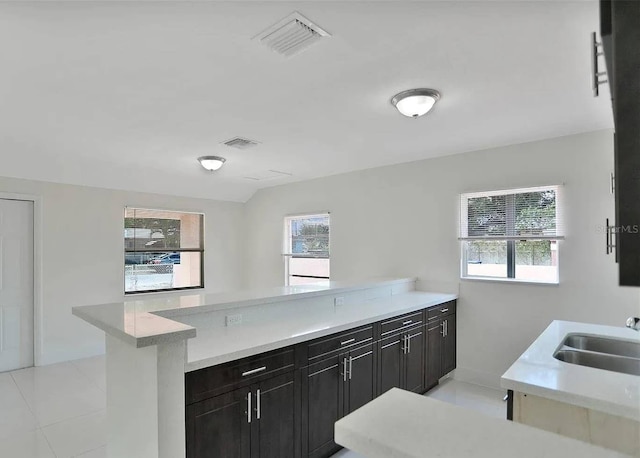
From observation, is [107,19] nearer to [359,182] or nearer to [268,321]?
[268,321]

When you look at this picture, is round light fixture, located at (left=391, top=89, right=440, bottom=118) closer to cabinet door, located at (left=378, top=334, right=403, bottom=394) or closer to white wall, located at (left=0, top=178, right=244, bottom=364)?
cabinet door, located at (left=378, top=334, right=403, bottom=394)

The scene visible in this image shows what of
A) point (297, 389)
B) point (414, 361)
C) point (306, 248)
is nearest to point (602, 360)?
point (414, 361)

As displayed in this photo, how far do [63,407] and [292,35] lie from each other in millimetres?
3869

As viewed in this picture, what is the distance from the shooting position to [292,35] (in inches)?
75.2

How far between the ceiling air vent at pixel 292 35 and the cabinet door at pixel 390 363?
2.36 metres

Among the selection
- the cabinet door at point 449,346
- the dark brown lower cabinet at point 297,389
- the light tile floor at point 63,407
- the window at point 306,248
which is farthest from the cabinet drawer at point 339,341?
the window at point 306,248

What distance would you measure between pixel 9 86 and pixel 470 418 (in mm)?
3213

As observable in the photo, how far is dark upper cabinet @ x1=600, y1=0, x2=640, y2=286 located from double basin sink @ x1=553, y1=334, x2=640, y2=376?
6.48ft

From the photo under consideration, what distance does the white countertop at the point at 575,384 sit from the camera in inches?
56.8

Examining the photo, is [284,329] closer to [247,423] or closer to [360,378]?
[247,423]

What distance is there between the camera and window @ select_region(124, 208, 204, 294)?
5.61 meters

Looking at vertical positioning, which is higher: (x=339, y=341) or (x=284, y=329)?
(x=284, y=329)

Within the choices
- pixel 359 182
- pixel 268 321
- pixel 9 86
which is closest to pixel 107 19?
pixel 9 86

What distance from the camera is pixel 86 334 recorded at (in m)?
5.02
